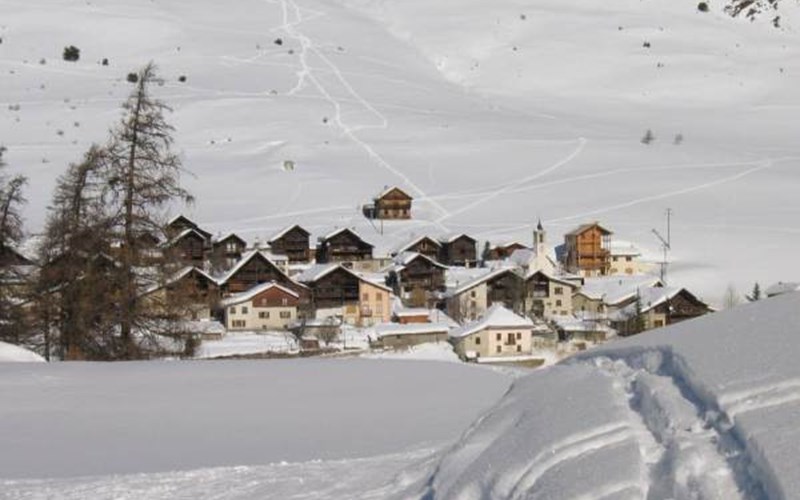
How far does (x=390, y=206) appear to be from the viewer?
3806 cm

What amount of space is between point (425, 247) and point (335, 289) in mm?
4969

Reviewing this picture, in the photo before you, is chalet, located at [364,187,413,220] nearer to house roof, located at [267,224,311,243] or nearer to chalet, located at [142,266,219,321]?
house roof, located at [267,224,311,243]

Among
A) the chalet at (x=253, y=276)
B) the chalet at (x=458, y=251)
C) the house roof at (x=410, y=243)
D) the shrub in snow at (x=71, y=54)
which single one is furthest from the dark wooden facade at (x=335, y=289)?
the shrub in snow at (x=71, y=54)

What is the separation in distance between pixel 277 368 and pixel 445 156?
3587cm

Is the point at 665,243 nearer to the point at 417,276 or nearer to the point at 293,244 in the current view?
the point at 417,276

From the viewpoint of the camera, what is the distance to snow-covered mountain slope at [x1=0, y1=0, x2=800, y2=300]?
38406mm

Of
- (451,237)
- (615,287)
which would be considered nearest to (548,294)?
(615,287)

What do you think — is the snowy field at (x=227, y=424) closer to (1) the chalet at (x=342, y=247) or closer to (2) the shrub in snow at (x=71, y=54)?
(1) the chalet at (x=342, y=247)

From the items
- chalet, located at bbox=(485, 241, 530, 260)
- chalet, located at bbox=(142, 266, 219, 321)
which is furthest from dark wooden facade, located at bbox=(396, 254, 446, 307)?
chalet, located at bbox=(142, 266, 219, 321)

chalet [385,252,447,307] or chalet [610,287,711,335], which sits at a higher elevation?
chalet [385,252,447,307]

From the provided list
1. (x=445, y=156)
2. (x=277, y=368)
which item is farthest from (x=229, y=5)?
(x=277, y=368)

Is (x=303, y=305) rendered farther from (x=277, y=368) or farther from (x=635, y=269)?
(x=277, y=368)

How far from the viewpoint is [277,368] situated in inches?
358

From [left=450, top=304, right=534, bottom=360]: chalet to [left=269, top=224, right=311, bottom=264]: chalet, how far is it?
10825 millimetres
